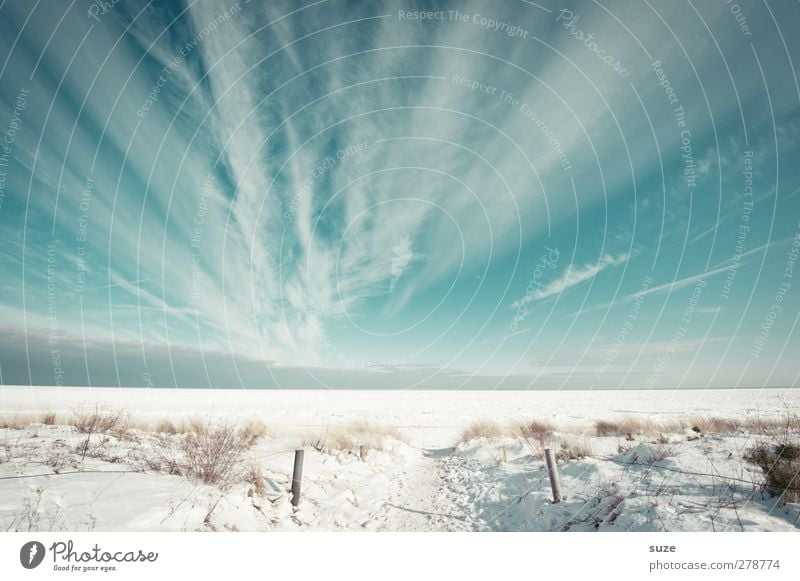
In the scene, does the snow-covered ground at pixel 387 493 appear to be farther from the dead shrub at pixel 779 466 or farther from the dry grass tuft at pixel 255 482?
the dead shrub at pixel 779 466

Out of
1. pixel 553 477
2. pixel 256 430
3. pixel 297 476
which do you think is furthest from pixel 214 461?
pixel 256 430

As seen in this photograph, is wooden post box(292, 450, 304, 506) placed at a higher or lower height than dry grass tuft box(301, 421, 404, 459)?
higher

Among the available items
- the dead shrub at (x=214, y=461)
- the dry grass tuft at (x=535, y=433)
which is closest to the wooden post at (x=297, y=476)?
the dead shrub at (x=214, y=461)

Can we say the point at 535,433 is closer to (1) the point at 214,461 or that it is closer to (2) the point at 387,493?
(2) the point at 387,493

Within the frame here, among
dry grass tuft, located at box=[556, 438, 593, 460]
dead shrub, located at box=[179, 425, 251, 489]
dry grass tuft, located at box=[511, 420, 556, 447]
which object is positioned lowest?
dry grass tuft, located at box=[511, 420, 556, 447]

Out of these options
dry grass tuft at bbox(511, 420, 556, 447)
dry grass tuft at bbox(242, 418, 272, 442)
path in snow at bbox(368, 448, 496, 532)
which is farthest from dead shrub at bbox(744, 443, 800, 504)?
dry grass tuft at bbox(242, 418, 272, 442)

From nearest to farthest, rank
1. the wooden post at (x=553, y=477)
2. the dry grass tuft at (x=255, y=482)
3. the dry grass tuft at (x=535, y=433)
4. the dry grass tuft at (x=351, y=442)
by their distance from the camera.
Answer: the dry grass tuft at (x=255, y=482) < the wooden post at (x=553, y=477) < the dry grass tuft at (x=351, y=442) < the dry grass tuft at (x=535, y=433)

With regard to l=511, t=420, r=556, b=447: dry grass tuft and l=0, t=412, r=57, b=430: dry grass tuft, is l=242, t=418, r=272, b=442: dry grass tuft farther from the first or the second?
l=511, t=420, r=556, b=447: dry grass tuft

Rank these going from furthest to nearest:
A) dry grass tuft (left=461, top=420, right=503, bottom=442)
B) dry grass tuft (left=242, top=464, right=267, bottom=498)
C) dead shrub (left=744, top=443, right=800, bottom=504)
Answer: dry grass tuft (left=461, top=420, right=503, bottom=442) → dry grass tuft (left=242, top=464, right=267, bottom=498) → dead shrub (left=744, top=443, right=800, bottom=504)

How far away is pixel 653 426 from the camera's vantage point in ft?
50.3

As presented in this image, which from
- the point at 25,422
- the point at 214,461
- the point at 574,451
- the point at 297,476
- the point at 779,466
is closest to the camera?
the point at 779,466

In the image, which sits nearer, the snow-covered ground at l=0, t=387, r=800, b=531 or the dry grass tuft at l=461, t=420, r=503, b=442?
the snow-covered ground at l=0, t=387, r=800, b=531
